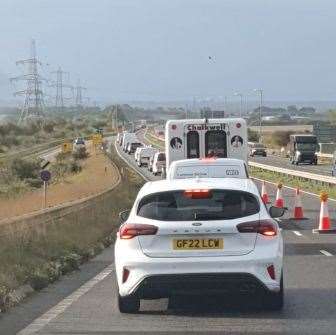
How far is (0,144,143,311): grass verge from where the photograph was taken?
1243 cm

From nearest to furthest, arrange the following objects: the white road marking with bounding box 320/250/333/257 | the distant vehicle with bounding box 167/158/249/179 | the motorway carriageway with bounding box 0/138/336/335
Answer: the motorway carriageway with bounding box 0/138/336/335 → the white road marking with bounding box 320/250/333/257 → the distant vehicle with bounding box 167/158/249/179

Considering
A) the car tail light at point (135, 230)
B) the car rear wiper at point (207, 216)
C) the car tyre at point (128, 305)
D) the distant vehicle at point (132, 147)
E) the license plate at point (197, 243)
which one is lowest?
the distant vehicle at point (132, 147)

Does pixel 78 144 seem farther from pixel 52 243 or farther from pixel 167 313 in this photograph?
pixel 167 313

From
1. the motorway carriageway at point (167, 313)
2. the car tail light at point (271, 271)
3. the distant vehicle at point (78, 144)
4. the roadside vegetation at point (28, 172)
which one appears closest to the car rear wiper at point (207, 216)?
the car tail light at point (271, 271)

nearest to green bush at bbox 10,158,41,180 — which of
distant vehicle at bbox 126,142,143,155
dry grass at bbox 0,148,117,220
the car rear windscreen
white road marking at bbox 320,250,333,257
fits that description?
dry grass at bbox 0,148,117,220

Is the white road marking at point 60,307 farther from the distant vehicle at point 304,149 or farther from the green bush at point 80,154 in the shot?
the green bush at point 80,154

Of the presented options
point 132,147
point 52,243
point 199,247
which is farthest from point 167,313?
point 132,147

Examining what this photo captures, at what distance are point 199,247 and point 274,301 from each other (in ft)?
3.63

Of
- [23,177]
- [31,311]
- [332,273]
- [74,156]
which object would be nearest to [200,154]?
[332,273]

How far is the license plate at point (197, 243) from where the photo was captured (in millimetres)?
9492

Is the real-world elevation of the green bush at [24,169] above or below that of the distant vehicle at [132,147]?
above

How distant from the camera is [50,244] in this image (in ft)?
52.7

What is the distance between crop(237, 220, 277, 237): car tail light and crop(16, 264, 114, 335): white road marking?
2.32m

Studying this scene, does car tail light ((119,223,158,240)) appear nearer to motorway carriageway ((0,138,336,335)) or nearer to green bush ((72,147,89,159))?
motorway carriageway ((0,138,336,335))
